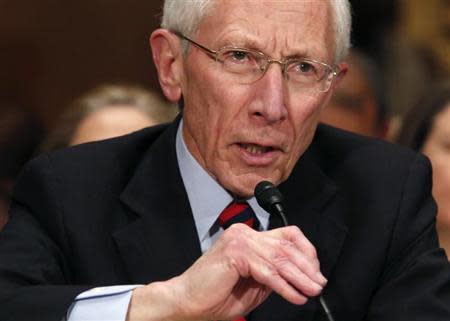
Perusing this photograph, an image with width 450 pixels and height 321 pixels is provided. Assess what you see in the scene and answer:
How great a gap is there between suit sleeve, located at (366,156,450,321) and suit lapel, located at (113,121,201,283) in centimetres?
50

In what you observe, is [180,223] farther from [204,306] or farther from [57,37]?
→ [57,37]

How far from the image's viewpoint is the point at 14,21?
659 cm

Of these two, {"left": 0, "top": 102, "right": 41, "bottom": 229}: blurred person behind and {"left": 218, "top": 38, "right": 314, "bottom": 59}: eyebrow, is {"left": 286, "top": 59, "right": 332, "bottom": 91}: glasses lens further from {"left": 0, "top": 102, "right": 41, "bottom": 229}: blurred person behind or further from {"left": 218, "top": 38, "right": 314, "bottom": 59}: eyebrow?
{"left": 0, "top": 102, "right": 41, "bottom": 229}: blurred person behind

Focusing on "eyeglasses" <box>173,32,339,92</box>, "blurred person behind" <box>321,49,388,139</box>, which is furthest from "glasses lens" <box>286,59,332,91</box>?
"blurred person behind" <box>321,49,388,139</box>

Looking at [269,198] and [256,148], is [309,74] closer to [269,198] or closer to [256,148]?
[256,148]

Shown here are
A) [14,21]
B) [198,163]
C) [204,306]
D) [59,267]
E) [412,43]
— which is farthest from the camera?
[412,43]

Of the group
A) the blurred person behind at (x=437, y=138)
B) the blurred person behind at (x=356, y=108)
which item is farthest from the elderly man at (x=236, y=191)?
the blurred person behind at (x=356, y=108)

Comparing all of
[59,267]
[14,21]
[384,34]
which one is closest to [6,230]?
[59,267]

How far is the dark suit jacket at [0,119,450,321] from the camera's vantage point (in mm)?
2980

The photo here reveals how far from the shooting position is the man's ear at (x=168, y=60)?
318 cm

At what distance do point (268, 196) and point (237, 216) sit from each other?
0.43m

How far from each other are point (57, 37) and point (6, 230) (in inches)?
148

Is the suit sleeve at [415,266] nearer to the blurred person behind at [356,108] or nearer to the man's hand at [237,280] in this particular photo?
the man's hand at [237,280]

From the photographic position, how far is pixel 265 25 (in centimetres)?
298
